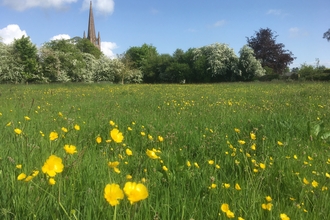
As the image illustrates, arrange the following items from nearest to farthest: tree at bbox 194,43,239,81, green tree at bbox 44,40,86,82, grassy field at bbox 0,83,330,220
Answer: grassy field at bbox 0,83,330,220, tree at bbox 194,43,239,81, green tree at bbox 44,40,86,82

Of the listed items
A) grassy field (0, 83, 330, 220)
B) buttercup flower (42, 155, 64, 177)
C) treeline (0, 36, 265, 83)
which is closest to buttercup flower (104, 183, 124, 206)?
grassy field (0, 83, 330, 220)

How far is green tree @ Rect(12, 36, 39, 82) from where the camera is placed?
3647 cm

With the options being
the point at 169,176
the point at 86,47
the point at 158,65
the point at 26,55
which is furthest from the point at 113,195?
the point at 86,47

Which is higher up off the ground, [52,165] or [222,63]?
[222,63]

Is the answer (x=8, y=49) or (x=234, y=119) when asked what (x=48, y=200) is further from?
(x=8, y=49)

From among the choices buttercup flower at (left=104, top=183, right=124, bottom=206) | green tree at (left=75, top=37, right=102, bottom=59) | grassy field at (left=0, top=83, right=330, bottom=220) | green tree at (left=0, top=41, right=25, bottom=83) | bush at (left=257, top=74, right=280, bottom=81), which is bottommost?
grassy field at (left=0, top=83, right=330, bottom=220)

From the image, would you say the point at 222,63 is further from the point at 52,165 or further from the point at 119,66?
the point at 52,165

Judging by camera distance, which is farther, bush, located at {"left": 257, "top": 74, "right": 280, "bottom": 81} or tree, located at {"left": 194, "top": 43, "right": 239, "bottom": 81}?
tree, located at {"left": 194, "top": 43, "right": 239, "bottom": 81}

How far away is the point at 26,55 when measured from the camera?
3662 cm

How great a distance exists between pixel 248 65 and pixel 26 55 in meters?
30.1

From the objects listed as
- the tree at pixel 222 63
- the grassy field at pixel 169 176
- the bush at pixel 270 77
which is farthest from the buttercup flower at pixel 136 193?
the tree at pixel 222 63

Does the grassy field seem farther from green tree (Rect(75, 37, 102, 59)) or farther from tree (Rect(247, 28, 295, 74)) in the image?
green tree (Rect(75, 37, 102, 59))

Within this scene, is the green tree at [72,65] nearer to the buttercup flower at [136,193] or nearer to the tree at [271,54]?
the tree at [271,54]

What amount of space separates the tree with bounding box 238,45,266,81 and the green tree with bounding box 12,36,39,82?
2854 cm
